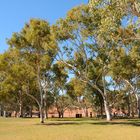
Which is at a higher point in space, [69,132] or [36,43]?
[36,43]

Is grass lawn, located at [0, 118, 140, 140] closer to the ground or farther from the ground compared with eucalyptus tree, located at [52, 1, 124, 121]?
closer to the ground

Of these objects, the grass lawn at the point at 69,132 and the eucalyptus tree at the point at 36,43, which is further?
the eucalyptus tree at the point at 36,43

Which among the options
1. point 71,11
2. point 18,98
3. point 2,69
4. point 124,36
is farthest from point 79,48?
point 18,98

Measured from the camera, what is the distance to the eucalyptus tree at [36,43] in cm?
4444

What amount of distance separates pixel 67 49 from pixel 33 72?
5559 mm

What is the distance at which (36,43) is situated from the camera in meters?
44.6

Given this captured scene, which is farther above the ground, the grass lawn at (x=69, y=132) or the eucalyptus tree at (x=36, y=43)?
the eucalyptus tree at (x=36, y=43)

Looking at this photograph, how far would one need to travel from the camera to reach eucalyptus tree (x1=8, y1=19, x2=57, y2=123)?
1750 inches

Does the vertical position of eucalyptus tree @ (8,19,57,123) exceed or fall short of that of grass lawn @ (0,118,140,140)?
it exceeds it

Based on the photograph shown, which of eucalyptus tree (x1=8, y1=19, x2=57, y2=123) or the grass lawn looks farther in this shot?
eucalyptus tree (x1=8, y1=19, x2=57, y2=123)

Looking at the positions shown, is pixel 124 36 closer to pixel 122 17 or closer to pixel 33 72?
pixel 122 17

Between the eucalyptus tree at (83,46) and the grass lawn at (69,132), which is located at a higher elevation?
the eucalyptus tree at (83,46)

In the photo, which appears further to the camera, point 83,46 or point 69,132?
point 83,46

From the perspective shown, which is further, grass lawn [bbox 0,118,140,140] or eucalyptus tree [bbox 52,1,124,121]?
eucalyptus tree [bbox 52,1,124,121]
